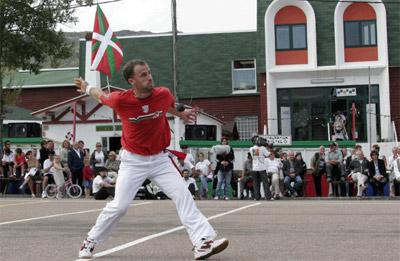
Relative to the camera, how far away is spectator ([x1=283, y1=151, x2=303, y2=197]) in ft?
73.2

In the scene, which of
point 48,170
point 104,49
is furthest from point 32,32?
point 48,170

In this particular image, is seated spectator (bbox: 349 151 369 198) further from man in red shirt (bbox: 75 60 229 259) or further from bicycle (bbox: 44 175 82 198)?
man in red shirt (bbox: 75 60 229 259)

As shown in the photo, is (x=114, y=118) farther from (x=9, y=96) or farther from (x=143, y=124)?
(x=143, y=124)

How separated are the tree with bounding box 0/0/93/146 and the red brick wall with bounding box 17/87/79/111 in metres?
18.6

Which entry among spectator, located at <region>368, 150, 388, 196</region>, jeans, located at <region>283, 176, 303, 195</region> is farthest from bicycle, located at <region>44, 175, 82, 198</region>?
spectator, located at <region>368, 150, 388, 196</region>

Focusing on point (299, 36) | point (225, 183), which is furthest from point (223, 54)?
point (225, 183)

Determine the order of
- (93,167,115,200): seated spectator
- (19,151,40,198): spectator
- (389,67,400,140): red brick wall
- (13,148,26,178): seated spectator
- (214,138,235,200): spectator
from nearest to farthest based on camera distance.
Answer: (93,167,115,200): seated spectator
(214,138,235,200): spectator
(19,151,40,198): spectator
(13,148,26,178): seated spectator
(389,67,400,140): red brick wall

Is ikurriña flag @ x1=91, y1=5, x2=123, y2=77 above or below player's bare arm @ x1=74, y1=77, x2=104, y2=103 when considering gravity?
above

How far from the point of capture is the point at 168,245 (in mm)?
7496

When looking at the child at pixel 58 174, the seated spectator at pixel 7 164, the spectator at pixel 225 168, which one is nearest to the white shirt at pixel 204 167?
the spectator at pixel 225 168

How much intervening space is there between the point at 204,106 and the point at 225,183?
18991 millimetres

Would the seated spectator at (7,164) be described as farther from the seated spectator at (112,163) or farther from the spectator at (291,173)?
the spectator at (291,173)

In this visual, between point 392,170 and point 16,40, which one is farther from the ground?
point 16,40

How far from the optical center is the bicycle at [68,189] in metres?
22.6
